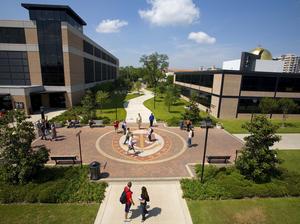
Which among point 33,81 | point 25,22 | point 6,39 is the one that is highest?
point 25,22

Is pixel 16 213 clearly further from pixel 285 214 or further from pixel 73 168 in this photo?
pixel 285 214

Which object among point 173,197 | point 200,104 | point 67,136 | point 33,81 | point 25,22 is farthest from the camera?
point 200,104

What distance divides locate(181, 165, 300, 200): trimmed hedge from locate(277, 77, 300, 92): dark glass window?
22.8 metres

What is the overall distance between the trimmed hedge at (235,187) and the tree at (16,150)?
29.6ft

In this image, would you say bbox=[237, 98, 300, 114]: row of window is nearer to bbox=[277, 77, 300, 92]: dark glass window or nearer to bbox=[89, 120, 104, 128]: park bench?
bbox=[277, 77, 300, 92]: dark glass window

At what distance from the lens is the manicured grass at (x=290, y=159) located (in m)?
13.7

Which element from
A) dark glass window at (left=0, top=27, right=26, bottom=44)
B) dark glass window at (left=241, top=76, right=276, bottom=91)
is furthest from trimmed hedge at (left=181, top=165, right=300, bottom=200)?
dark glass window at (left=0, top=27, right=26, bottom=44)

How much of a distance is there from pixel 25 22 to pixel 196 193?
36.0 metres

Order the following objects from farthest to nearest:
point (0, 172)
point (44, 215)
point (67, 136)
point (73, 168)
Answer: point (67, 136) → point (73, 168) → point (0, 172) → point (44, 215)

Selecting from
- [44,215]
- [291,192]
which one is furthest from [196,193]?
[44,215]

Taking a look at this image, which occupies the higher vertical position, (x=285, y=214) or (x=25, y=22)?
(x=25, y=22)

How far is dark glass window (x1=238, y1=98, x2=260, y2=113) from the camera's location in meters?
29.4

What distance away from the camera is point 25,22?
29.4m

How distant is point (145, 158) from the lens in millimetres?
14516
